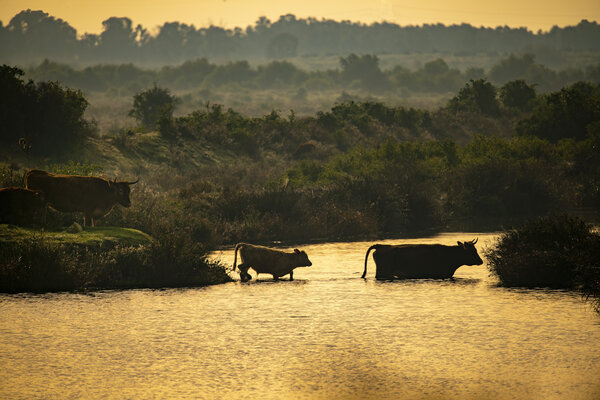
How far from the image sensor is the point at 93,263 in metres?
17.4

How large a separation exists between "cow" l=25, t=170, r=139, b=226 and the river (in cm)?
327

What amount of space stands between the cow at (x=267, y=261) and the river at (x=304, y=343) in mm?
617

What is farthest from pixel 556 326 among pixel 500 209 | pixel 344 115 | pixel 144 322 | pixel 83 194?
pixel 344 115

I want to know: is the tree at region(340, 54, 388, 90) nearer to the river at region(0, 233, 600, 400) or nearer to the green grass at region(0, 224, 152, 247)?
the green grass at region(0, 224, 152, 247)

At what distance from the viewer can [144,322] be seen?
1366 centimetres

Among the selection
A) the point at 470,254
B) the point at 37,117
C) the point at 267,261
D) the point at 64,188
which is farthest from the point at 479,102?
the point at 64,188

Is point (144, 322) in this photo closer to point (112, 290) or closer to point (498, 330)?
point (112, 290)

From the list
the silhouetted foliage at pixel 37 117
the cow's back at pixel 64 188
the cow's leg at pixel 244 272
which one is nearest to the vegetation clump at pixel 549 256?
the cow's leg at pixel 244 272

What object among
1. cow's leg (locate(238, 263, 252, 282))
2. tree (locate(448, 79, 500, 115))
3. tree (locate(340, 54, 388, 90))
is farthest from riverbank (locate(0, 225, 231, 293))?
tree (locate(340, 54, 388, 90))

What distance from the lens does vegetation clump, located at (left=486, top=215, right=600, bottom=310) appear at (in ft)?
53.0

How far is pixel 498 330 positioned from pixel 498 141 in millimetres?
27552

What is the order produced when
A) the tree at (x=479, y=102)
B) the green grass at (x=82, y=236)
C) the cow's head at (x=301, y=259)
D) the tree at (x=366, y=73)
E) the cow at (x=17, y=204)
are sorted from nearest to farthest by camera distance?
the green grass at (x=82, y=236) → the cow's head at (x=301, y=259) → the cow at (x=17, y=204) → the tree at (x=479, y=102) → the tree at (x=366, y=73)

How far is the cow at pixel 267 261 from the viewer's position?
58.1 feet

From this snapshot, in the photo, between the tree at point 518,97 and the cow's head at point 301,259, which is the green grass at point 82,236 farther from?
the tree at point 518,97
